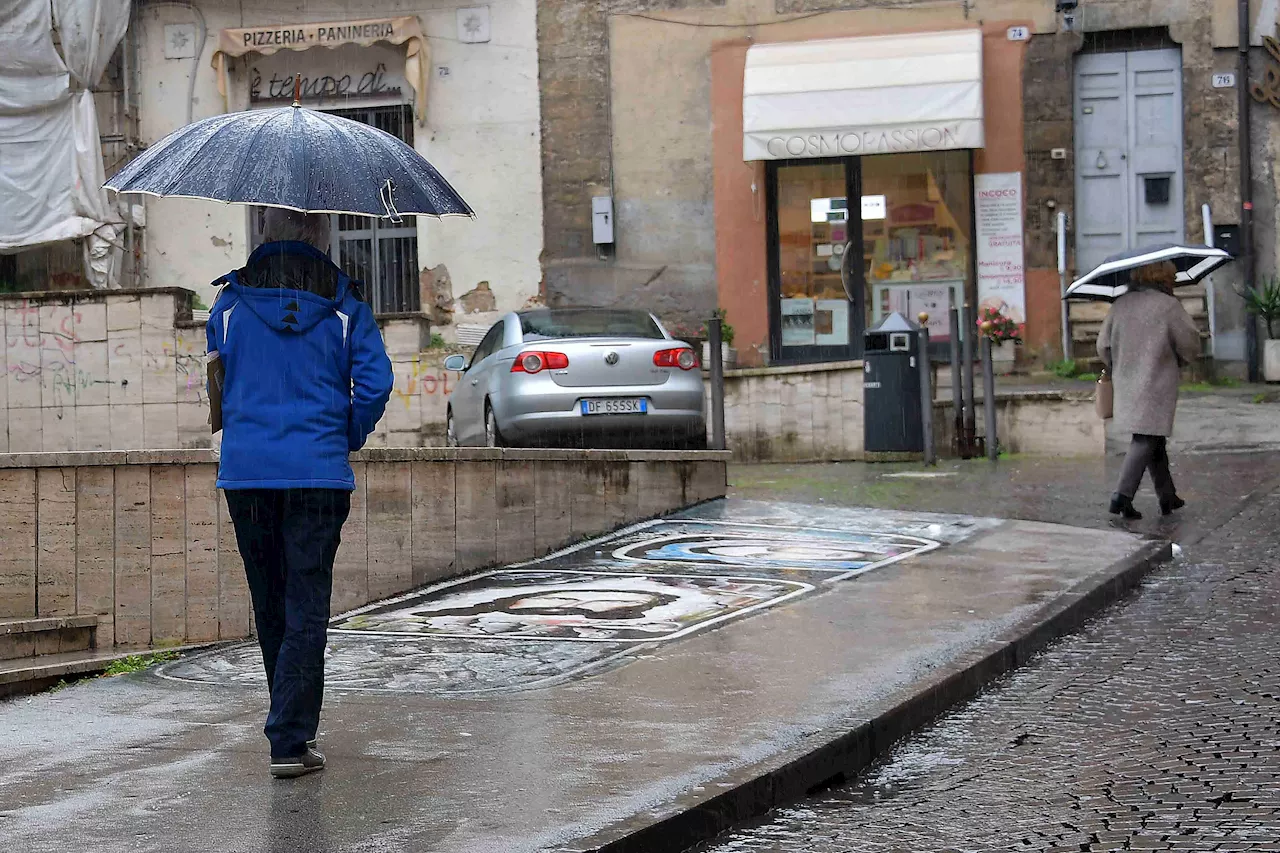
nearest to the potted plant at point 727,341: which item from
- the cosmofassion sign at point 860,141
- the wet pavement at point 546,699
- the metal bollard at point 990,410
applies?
the cosmofassion sign at point 860,141

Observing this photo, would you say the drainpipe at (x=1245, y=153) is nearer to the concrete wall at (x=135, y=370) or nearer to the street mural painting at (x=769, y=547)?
the concrete wall at (x=135, y=370)

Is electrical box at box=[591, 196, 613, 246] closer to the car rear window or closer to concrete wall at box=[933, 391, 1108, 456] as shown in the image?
Result: concrete wall at box=[933, 391, 1108, 456]

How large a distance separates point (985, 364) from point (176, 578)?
7954 millimetres

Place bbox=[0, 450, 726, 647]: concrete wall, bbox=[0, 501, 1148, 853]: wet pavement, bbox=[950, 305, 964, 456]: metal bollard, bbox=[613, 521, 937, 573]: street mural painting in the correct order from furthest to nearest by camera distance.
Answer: bbox=[950, 305, 964, 456]: metal bollard → bbox=[0, 450, 726, 647]: concrete wall → bbox=[613, 521, 937, 573]: street mural painting → bbox=[0, 501, 1148, 853]: wet pavement

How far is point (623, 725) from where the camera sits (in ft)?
18.9

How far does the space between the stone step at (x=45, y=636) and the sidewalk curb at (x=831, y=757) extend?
553 cm

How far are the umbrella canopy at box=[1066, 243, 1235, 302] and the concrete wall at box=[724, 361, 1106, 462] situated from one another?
2724 millimetres

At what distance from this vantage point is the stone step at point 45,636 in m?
9.57

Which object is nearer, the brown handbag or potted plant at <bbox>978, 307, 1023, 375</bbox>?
the brown handbag

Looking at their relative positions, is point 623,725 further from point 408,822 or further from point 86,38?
point 86,38

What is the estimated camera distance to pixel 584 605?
28.0 feet

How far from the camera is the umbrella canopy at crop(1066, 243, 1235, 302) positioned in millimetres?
11914

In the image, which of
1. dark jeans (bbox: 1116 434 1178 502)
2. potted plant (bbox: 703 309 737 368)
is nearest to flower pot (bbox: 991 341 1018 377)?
potted plant (bbox: 703 309 737 368)

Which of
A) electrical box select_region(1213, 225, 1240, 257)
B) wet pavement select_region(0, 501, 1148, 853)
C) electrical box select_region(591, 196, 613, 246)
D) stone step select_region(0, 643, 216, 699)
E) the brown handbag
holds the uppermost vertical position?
electrical box select_region(591, 196, 613, 246)
